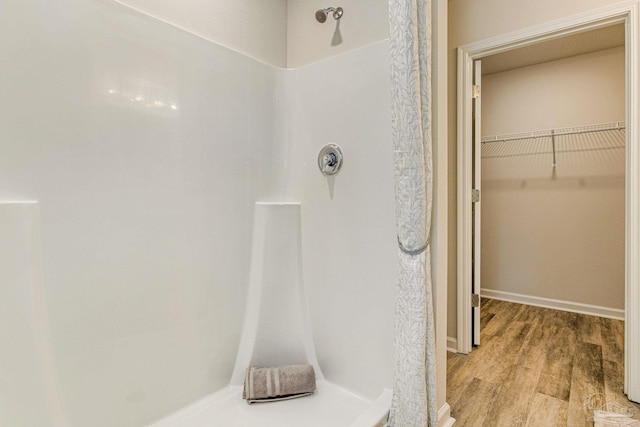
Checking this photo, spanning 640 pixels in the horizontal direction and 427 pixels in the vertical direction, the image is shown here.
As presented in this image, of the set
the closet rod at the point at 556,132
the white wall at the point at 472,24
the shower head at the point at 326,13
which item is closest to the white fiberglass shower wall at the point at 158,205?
the shower head at the point at 326,13

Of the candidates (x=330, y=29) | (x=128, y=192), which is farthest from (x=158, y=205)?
(x=330, y=29)

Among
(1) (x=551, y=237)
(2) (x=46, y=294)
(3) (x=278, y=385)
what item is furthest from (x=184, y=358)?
(1) (x=551, y=237)

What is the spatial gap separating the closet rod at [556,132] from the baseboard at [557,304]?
64.1 inches

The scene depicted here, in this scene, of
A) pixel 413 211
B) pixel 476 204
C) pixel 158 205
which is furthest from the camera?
pixel 476 204

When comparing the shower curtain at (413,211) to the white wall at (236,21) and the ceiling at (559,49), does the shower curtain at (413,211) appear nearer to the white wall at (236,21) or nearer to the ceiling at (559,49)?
the white wall at (236,21)

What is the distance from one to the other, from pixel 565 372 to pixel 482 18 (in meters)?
2.35

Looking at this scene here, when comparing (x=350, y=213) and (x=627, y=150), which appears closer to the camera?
(x=350, y=213)

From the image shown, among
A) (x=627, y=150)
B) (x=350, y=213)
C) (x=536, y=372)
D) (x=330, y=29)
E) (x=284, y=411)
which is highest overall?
(x=330, y=29)

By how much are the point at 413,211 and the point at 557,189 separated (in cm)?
278

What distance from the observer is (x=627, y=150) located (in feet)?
5.59

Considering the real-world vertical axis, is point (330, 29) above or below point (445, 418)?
above

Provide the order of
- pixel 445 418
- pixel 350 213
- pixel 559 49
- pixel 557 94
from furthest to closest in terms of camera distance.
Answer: pixel 557 94 < pixel 559 49 < pixel 350 213 < pixel 445 418

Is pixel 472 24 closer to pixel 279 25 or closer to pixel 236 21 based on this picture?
pixel 279 25

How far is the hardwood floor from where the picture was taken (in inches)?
62.7
